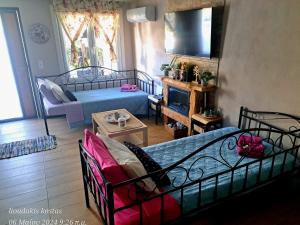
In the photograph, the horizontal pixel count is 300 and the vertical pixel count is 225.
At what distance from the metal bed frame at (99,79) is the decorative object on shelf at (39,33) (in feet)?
2.38

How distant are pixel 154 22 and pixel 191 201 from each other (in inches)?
141

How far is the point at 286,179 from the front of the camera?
2.38 metres

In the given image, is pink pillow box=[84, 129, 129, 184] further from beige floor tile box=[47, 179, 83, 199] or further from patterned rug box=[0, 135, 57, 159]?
patterned rug box=[0, 135, 57, 159]

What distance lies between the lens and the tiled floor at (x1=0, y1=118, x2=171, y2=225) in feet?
7.55

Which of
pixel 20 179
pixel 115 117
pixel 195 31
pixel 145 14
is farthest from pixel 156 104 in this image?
pixel 20 179

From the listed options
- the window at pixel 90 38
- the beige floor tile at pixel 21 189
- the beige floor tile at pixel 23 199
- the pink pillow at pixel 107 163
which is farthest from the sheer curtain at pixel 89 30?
the pink pillow at pixel 107 163

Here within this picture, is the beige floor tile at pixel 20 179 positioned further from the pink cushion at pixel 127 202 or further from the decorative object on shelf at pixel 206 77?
the decorative object on shelf at pixel 206 77

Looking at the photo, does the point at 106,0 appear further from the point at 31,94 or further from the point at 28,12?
the point at 31,94

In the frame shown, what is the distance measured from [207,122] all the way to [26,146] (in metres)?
2.75

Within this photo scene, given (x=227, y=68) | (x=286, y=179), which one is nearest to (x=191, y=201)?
(x=286, y=179)

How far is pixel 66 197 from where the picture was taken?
2.52 metres

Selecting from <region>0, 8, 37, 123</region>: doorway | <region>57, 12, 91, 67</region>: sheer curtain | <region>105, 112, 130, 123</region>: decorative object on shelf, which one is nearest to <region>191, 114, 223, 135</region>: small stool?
<region>105, 112, 130, 123</region>: decorative object on shelf

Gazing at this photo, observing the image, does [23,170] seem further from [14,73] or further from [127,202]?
[14,73]

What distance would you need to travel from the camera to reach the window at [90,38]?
4.83 meters
